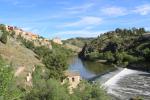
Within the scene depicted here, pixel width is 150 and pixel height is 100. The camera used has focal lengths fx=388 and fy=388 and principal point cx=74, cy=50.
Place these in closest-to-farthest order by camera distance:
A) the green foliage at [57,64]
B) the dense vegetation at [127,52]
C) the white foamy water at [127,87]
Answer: the white foamy water at [127,87]
the green foliage at [57,64]
the dense vegetation at [127,52]

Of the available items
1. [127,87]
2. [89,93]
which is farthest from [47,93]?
[127,87]

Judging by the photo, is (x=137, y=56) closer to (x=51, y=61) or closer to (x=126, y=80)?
(x=126, y=80)

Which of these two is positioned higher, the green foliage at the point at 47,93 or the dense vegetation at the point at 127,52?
the green foliage at the point at 47,93

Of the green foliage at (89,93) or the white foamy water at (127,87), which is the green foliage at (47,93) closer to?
the green foliage at (89,93)

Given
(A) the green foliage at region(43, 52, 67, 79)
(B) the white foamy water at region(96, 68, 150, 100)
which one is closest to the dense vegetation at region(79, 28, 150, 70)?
(B) the white foamy water at region(96, 68, 150, 100)

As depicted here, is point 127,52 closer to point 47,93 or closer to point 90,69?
point 90,69

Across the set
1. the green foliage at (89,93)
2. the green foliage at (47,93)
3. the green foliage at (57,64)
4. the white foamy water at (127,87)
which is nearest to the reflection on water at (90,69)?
the white foamy water at (127,87)

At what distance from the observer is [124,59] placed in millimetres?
146750

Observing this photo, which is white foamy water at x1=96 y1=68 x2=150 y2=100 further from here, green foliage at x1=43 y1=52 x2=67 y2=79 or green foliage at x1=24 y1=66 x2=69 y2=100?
green foliage at x1=24 y1=66 x2=69 y2=100

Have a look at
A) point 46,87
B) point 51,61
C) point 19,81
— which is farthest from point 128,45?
point 46,87

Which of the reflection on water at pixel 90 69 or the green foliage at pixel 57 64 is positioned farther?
the reflection on water at pixel 90 69

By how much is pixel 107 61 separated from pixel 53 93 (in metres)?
117

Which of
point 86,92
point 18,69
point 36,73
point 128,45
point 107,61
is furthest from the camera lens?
point 128,45

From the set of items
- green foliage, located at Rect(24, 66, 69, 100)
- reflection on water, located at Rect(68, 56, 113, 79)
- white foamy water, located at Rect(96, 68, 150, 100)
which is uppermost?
green foliage, located at Rect(24, 66, 69, 100)
